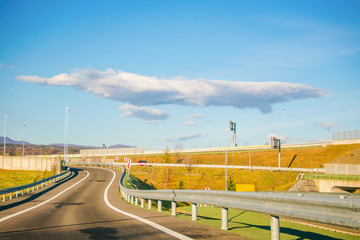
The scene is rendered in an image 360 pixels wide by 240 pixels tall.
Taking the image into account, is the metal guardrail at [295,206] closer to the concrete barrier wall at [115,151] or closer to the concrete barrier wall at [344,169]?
the concrete barrier wall at [344,169]

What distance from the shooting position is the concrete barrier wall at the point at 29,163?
57.6m

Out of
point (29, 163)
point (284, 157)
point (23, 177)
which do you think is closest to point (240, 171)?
point (284, 157)

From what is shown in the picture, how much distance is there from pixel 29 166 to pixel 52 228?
206 feet

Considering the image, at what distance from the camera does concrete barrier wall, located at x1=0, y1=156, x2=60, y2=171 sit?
189 ft

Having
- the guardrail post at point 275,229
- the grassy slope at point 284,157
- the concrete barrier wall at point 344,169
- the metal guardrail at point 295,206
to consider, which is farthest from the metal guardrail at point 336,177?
the guardrail post at point 275,229

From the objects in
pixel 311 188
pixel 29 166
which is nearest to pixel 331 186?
pixel 311 188

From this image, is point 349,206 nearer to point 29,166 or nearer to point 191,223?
point 191,223

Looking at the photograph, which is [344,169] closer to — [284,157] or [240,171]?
[240,171]

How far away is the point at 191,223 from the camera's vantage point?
30.2 ft

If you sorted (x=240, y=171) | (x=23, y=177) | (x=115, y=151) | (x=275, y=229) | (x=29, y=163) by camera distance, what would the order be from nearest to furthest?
(x=275, y=229) → (x=23, y=177) → (x=29, y=163) → (x=240, y=171) → (x=115, y=151)

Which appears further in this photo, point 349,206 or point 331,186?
point 331,186

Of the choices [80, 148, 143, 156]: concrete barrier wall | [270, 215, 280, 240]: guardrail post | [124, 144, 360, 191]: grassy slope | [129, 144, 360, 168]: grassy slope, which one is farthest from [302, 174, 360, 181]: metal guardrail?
[80, 148, 143, 156]: concrete barrier wall

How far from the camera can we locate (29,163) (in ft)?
217

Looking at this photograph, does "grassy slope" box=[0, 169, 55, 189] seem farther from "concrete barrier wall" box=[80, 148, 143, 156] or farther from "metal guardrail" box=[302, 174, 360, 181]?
"concrete barrier wall" box=[80, 148, 143, 156]
